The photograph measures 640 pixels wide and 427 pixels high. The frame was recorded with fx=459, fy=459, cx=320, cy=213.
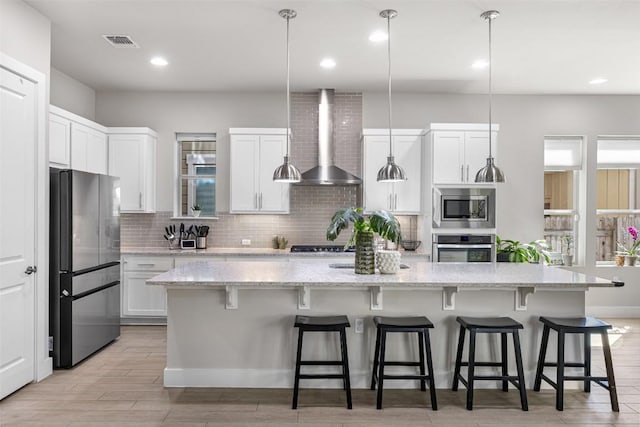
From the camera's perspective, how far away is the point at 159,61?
4.82 metres

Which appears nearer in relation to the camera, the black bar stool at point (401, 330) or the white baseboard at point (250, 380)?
the black bar stool at point (401, 330)

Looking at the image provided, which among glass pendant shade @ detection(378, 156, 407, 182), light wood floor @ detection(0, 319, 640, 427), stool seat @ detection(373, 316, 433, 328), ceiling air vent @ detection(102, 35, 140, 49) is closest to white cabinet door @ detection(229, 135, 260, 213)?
ceiling air vent @ detection(102, 35, 140, 49)

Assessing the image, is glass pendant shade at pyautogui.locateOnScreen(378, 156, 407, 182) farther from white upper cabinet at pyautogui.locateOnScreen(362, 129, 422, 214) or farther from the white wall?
the white wall

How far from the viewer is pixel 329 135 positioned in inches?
232

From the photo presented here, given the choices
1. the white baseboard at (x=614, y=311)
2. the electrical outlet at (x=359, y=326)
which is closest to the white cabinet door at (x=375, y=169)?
the electrical outlet at (x=359, y=326)

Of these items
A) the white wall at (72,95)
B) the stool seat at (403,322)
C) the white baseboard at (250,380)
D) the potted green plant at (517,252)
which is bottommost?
the white baseboard at (250,380)

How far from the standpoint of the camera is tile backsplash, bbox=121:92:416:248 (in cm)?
602

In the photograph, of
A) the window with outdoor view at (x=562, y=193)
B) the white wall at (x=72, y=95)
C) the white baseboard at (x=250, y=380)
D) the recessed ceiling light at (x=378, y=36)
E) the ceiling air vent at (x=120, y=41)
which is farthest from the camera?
the window with outdoor view at (x=562, y=193)

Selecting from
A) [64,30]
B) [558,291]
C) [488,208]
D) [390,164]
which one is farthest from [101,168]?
[558,291]

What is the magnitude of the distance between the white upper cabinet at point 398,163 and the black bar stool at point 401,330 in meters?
2.43

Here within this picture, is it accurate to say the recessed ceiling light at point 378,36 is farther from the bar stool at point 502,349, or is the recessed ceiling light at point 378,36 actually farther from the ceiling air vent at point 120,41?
the bar stool at point 502,349

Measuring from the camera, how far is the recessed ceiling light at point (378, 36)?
4.06 m

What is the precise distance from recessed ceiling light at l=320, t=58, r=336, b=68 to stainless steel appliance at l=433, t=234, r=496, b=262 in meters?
2.23

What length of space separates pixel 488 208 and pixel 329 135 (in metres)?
2.14
